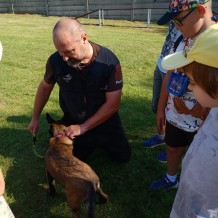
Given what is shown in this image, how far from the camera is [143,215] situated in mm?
2926

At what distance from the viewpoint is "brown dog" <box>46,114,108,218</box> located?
252 cm

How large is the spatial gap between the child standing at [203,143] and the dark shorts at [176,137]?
1233mm

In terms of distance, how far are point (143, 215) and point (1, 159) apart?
5.92ft

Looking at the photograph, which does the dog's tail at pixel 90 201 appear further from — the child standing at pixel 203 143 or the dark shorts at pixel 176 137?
the child standing at pixel 203 143

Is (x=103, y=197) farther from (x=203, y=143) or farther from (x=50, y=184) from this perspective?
(x=203, y=143)

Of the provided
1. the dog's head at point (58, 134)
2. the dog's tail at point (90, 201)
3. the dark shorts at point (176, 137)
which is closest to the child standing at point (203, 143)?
the dog's tail at point (90, 201)

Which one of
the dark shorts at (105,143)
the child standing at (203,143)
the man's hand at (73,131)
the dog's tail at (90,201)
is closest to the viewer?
the child standing at (203,143)

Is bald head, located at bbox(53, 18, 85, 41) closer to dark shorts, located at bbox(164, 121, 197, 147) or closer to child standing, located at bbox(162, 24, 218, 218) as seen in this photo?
dark shorts, located at bbox(164, 121, 197, 147)

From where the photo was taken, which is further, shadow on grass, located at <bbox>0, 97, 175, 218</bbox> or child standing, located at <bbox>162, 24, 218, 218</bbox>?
shadow on grass, located at <bbox>0, 97, 175, 218</bbox>

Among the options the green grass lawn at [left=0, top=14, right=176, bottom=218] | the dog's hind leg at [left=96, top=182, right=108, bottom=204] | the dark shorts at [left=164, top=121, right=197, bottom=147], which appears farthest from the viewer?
the green grass lawn at [left=0, top=14, right=176, bottom=218]

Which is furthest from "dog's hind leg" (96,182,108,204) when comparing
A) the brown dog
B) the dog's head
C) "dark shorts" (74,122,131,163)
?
"dark shorts" (74,122,131,163)

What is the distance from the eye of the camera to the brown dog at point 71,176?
2516 mm

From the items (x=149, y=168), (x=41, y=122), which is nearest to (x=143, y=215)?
(x=149, y=168)

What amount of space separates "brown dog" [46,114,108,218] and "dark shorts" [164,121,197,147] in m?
0.76
